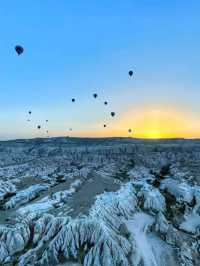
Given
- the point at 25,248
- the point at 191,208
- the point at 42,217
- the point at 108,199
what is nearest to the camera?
the point at 25,248

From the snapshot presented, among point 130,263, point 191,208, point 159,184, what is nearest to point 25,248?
point 130,263

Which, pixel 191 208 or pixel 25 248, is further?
pixel 191 208

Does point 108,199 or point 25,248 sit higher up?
point 108,199

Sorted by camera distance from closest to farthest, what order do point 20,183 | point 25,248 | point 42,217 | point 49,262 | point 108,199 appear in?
point 49,262, point 25,248, point 42,217, point 108,199, point 20,183

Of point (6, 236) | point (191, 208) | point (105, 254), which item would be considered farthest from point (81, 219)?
point (191, 208)

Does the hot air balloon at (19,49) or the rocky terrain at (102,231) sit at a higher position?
the hot air balloon at (19,49)

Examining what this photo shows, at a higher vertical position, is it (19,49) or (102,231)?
(19,49)

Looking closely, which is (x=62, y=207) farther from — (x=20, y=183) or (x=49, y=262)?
(x=20, y=183)

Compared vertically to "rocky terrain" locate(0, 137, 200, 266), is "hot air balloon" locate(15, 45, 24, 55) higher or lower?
higher

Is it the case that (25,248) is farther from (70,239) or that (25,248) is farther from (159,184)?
(159,184)
